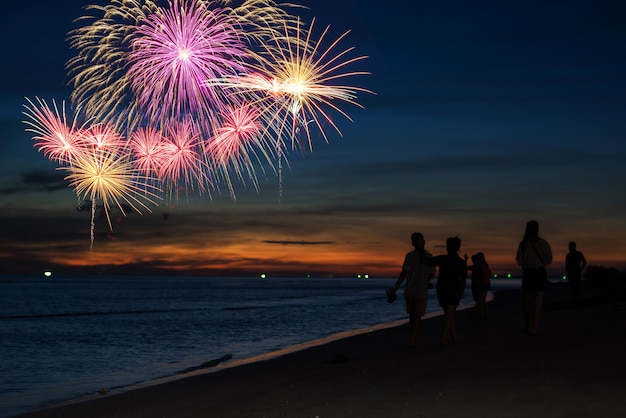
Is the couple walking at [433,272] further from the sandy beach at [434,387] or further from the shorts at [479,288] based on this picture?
the shorts at [479,288]

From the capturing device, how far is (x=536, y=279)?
42.6ft

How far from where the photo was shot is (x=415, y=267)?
12.8 metres

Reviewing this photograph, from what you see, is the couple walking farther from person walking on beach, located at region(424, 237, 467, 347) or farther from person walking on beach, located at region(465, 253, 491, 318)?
person walking on beach, located at region(465, 253, 491, 318)

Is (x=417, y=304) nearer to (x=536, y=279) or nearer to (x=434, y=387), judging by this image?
(x=536, y=279)

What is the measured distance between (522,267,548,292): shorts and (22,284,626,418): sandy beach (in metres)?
0.82

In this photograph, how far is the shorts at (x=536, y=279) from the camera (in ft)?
42.6

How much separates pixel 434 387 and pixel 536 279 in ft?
16.5

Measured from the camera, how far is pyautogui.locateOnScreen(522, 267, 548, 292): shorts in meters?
13.0

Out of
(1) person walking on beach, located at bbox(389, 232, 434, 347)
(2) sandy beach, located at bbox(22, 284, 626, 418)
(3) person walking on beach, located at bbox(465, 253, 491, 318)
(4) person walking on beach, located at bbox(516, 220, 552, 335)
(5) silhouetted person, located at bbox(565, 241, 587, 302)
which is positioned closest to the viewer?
(2) sandy beach, located at bbox(22, 284, 626, 418)

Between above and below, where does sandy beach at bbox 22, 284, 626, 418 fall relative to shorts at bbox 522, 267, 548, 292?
below

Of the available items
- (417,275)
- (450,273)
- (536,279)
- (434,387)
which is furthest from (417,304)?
(434,387)

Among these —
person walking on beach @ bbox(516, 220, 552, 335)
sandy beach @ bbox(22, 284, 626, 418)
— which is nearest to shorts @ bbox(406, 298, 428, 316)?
sandy beach @ bbox(22, 284, 626, 418)

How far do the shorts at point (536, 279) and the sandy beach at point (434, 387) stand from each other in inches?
32.4

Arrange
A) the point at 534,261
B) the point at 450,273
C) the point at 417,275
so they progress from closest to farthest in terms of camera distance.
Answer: the point at 450,273 → the point at 417,275 → the point at 534,261
